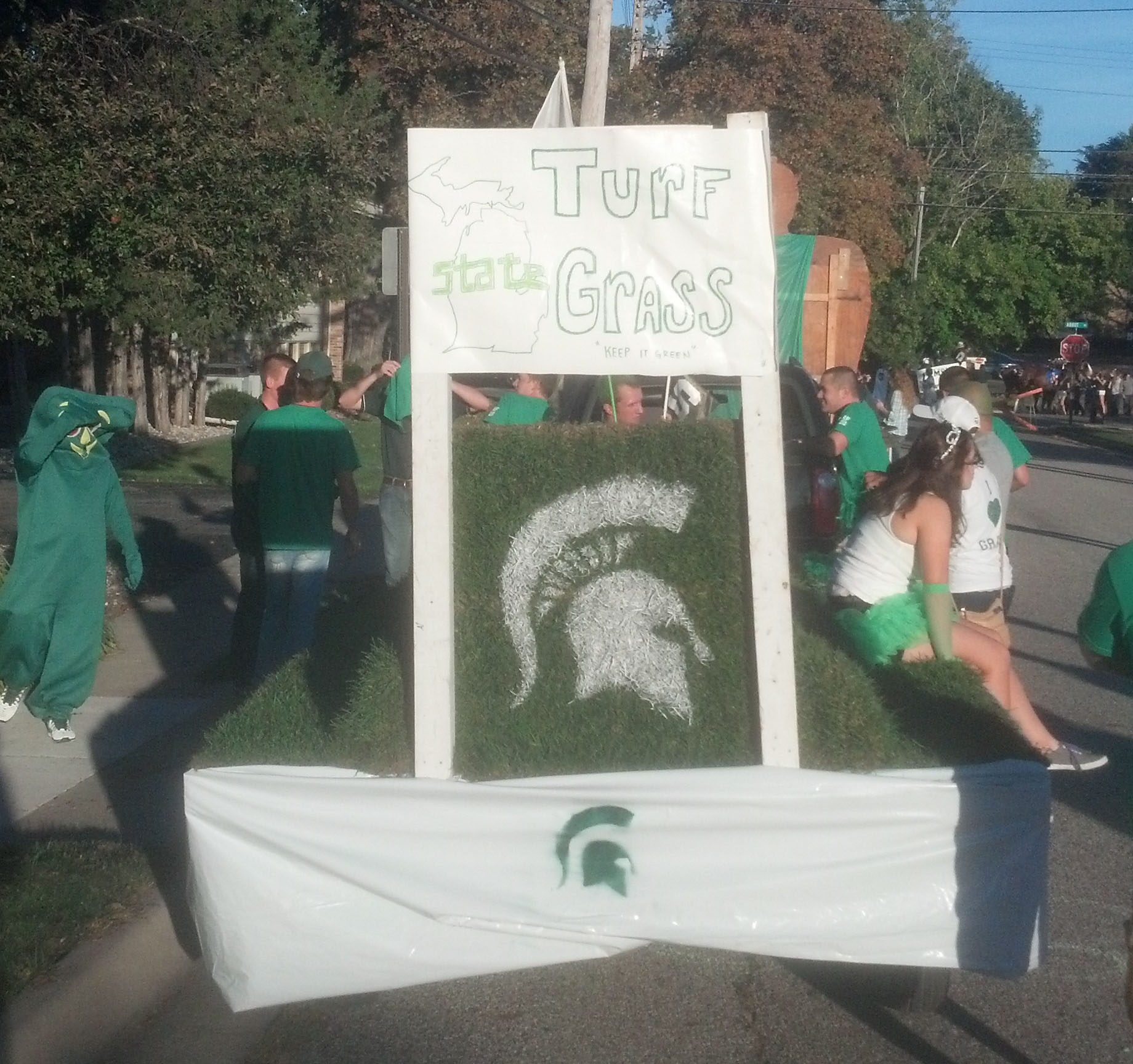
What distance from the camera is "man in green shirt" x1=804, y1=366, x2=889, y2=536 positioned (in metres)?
7.86

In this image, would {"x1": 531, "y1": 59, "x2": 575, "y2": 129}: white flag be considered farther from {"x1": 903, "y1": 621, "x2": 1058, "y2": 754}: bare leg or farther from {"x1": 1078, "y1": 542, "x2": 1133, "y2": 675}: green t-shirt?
{"x1": 1078, "y1": 542, "x2": 1133, "y2": 675}: green t-shirt

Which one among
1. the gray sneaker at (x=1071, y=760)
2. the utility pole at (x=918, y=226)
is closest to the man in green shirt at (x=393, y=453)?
the gray sneaker at (x=1071, y=760)

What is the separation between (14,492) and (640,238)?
501 inches

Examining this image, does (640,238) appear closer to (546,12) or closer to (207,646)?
(207,646)

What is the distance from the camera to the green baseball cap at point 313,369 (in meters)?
6.95

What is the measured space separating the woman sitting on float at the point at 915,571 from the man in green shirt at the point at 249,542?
3.36 meters

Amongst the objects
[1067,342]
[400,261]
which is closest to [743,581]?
[400,261]

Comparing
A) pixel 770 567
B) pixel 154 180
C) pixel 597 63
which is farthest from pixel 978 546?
pixel 597 63

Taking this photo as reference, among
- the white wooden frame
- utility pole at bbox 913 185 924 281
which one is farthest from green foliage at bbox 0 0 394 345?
utility pole at bbox 913 185 924 281

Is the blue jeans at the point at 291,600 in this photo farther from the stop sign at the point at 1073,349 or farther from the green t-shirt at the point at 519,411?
the stop sign at the point at 1073,349

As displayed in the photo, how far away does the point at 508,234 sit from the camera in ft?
12.2

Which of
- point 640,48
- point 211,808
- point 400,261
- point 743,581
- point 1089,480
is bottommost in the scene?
point 1089,480

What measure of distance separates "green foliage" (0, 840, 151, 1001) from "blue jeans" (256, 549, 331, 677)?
193 cm

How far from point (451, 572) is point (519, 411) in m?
2.59
